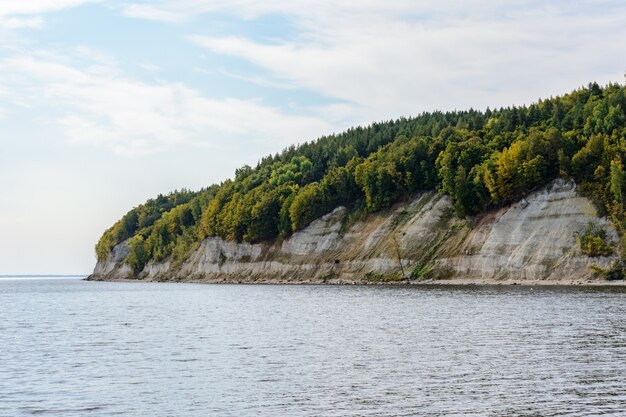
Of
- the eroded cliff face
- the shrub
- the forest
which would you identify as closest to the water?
the shrub

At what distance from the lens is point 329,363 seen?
45.0 meters

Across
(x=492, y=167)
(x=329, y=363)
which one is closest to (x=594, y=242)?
(x=492, y=167)

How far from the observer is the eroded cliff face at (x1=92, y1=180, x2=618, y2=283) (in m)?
124

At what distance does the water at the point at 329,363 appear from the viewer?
33.6 m

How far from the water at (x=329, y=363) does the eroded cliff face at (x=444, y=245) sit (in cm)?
4367

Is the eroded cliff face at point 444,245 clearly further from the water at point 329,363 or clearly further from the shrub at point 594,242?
the water at point 329,363

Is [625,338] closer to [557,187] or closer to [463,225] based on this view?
[557,187]

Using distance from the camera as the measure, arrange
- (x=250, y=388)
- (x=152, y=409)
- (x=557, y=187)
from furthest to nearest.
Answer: (x=557, y=187)
(x=250, y=388)
(x=152, y=409)

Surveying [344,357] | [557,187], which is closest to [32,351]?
[344,357]

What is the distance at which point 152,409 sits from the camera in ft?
109

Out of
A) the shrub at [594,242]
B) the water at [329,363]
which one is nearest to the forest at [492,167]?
the shrub at [594,242]

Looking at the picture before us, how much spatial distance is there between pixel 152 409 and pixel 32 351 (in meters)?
23.4

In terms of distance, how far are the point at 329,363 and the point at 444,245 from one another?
100264 millimetres

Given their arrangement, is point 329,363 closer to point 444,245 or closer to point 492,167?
point 444,245
